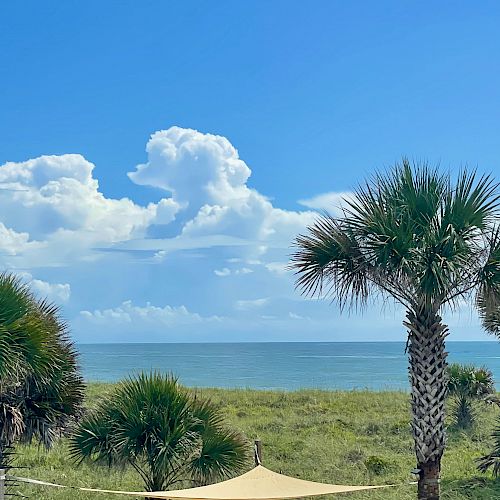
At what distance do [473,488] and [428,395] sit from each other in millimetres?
4573

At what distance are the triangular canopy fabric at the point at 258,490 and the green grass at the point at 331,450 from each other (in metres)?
3.29

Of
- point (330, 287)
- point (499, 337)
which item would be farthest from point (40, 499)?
point (499, 337)

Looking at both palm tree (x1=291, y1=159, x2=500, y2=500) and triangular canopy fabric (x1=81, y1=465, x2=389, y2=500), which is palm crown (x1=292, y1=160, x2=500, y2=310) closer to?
palm tree (x1=291, y1=159, x2=500, y2=500)

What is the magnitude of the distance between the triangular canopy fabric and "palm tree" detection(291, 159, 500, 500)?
2711 millimetres

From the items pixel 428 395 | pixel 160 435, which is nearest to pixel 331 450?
pixel 428 395

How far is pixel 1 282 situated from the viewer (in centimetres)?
1045

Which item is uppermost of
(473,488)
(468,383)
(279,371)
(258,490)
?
(468,383)

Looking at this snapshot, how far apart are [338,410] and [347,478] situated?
29.7ft

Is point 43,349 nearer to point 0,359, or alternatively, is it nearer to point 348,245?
point 0,359

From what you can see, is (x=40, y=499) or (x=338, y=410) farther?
(x=338, y=410)

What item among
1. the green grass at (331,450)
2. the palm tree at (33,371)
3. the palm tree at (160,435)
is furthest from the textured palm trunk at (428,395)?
the palm tree at (33,371)

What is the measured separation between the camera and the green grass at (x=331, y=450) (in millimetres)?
14414

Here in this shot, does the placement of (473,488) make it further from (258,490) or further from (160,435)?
(258,490)

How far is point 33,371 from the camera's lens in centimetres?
1020
